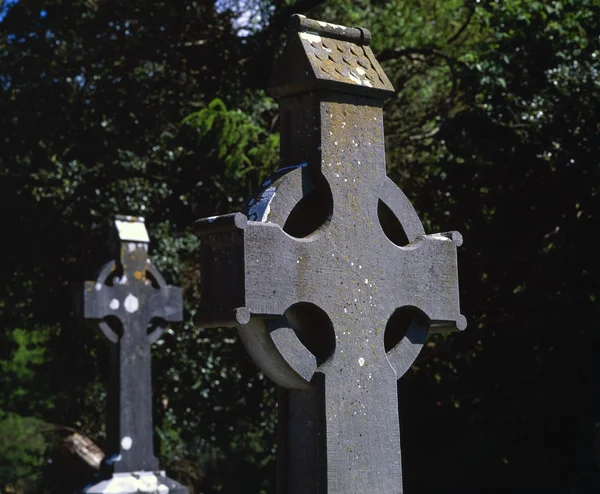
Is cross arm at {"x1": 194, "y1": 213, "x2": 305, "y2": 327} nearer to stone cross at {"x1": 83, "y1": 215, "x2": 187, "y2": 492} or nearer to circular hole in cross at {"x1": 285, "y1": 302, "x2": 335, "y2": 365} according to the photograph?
circular hole in cross at {"x1": 285, "y1": 302, "x2": 335, "y2": 365}

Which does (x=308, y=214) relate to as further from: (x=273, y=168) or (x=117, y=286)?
(x=273, y=168)

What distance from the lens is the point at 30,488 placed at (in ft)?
63.3

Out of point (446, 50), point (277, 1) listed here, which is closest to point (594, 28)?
point (446, 50)

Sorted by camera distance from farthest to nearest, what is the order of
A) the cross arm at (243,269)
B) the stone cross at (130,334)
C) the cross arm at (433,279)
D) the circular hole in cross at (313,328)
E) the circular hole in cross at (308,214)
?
1. the stone cross at (130,334)
2. the cross arm at (433,279)
3. the circular hole in cross at (308,214)
4. the circular hole in cross at (313,328)
5. the cross arm at (243,269)

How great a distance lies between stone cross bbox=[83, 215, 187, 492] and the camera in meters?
8.62

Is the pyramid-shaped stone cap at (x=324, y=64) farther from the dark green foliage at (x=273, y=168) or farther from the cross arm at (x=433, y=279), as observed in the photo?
the dark green foliage at (x=273, y=168)

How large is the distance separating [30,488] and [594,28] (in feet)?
43.5

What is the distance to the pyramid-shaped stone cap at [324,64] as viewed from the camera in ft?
13.1

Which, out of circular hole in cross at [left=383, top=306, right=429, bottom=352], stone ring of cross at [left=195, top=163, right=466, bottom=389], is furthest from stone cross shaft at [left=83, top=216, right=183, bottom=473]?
stone ring of cross at [left=195, top=163, right=466, bottom=389]

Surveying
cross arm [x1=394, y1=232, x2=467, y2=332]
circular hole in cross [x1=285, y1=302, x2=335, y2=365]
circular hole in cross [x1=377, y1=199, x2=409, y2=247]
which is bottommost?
circular hole in cross [x1=285, y1=302, x2=335, y2=365]

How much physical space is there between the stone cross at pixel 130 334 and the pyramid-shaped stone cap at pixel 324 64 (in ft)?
16.3

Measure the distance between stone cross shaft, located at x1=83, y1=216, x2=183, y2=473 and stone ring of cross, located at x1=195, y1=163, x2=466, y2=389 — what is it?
15.3ft

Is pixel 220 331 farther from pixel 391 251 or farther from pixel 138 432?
pixel 391 251

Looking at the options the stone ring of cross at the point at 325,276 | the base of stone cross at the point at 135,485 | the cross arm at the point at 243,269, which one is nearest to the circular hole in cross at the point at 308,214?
the stone ring of cross at the point at 325,276
